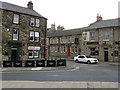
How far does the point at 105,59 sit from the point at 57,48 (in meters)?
17.0

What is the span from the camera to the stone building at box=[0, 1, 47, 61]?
2306 centimetres

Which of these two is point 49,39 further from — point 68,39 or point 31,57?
point 31,57

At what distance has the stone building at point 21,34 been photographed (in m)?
23.1

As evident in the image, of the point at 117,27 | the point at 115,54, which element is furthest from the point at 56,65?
the point at 117,27

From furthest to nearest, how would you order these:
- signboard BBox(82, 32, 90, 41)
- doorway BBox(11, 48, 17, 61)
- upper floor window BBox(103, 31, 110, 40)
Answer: signboard BBox(82, 32, 90, 41)
upper floor window BBox(103, 31, 110, 40)
doorway BBox(11, 48, 17, 61)

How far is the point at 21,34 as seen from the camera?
25.1m

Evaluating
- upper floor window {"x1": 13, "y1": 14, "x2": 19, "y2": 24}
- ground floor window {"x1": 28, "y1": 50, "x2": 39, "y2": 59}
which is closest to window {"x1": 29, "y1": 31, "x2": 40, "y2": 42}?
ground floor window {"x1": 28, "y1": 50, "x2": 39, "y2": 59}

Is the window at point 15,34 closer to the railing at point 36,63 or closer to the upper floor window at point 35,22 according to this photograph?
the upper floor window at point 35,22

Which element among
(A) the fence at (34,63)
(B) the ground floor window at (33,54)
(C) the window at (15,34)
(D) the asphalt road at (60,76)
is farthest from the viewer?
(B) the ground floor window at (33,54)

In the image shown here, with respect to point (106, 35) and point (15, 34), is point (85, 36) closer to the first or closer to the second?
point (106, 35)

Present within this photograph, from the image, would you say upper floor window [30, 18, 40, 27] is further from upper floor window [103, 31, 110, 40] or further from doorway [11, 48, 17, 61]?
upper floor window [103, 31, 110, 40]

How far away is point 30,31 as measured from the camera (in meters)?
26.5

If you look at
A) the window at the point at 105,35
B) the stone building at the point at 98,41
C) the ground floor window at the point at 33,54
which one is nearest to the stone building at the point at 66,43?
the stone building at the point at 98,41

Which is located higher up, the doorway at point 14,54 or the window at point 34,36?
the window at point 34,36
